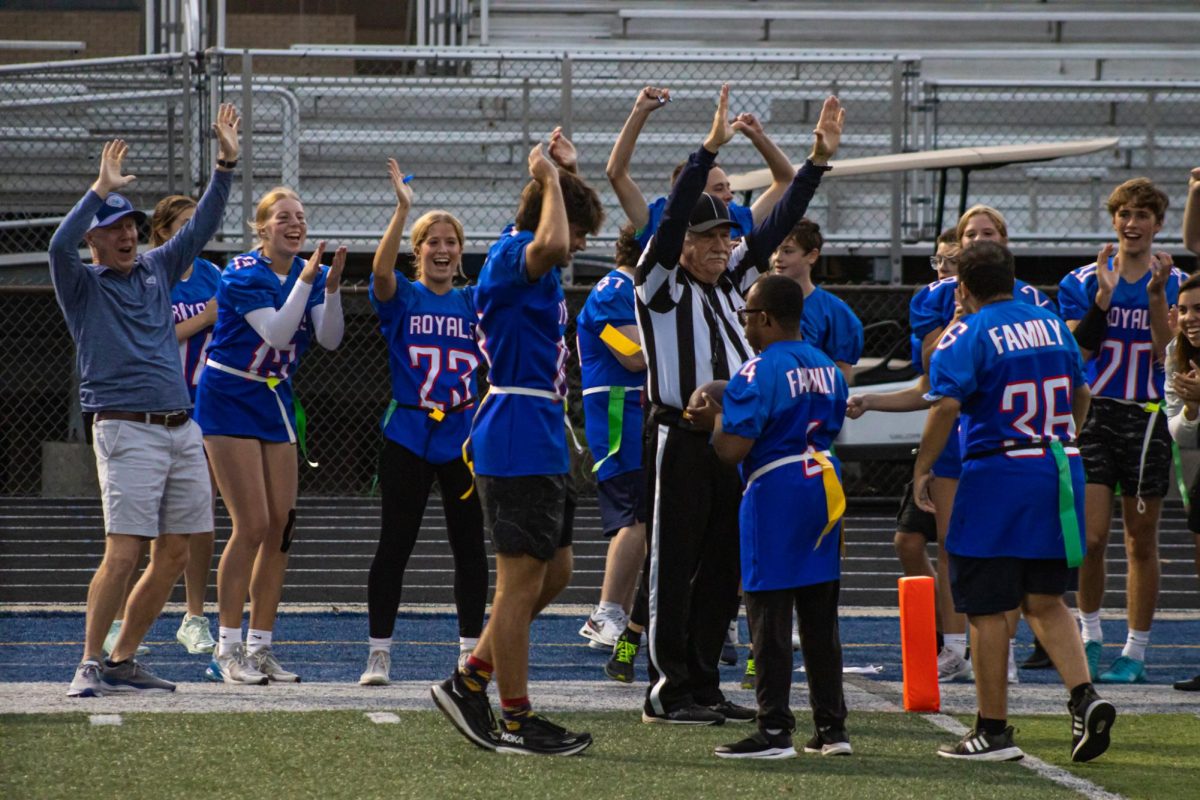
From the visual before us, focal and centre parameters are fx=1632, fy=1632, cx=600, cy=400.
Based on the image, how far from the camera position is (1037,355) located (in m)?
4.91

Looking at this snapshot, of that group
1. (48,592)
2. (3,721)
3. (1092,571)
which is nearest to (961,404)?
(1092,571)

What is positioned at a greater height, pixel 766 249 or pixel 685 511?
pixel 766 249

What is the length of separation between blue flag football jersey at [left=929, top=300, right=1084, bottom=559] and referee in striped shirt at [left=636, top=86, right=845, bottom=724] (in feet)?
2.59

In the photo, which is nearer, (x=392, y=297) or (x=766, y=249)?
(x=766, y=249)

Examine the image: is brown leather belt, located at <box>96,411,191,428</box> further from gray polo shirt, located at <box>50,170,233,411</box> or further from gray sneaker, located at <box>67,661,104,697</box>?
gray sneaker, located at <box>67,661,104,697</box>

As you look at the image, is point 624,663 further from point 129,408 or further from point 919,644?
point 129,408

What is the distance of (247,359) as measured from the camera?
6.38 m

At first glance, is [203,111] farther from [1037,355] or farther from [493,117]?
[1037,355]

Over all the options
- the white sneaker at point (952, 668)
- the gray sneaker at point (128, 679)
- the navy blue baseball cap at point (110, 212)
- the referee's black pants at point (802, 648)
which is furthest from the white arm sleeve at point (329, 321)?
the white sneaker at point (952, 668)

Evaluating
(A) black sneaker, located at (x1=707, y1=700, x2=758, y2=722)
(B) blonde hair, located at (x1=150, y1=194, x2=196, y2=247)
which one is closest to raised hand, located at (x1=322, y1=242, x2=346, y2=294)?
(B) blonde hair, located at (x1=150, y1=194, x2=196, y2=247)

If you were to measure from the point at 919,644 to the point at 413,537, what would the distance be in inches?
75.8

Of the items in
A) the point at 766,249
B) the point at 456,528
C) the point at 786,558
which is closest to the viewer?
the point at 786,558

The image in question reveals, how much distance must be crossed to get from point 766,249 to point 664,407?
74 cm

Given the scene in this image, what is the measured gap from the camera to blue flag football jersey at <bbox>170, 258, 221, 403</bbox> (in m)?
7.21
